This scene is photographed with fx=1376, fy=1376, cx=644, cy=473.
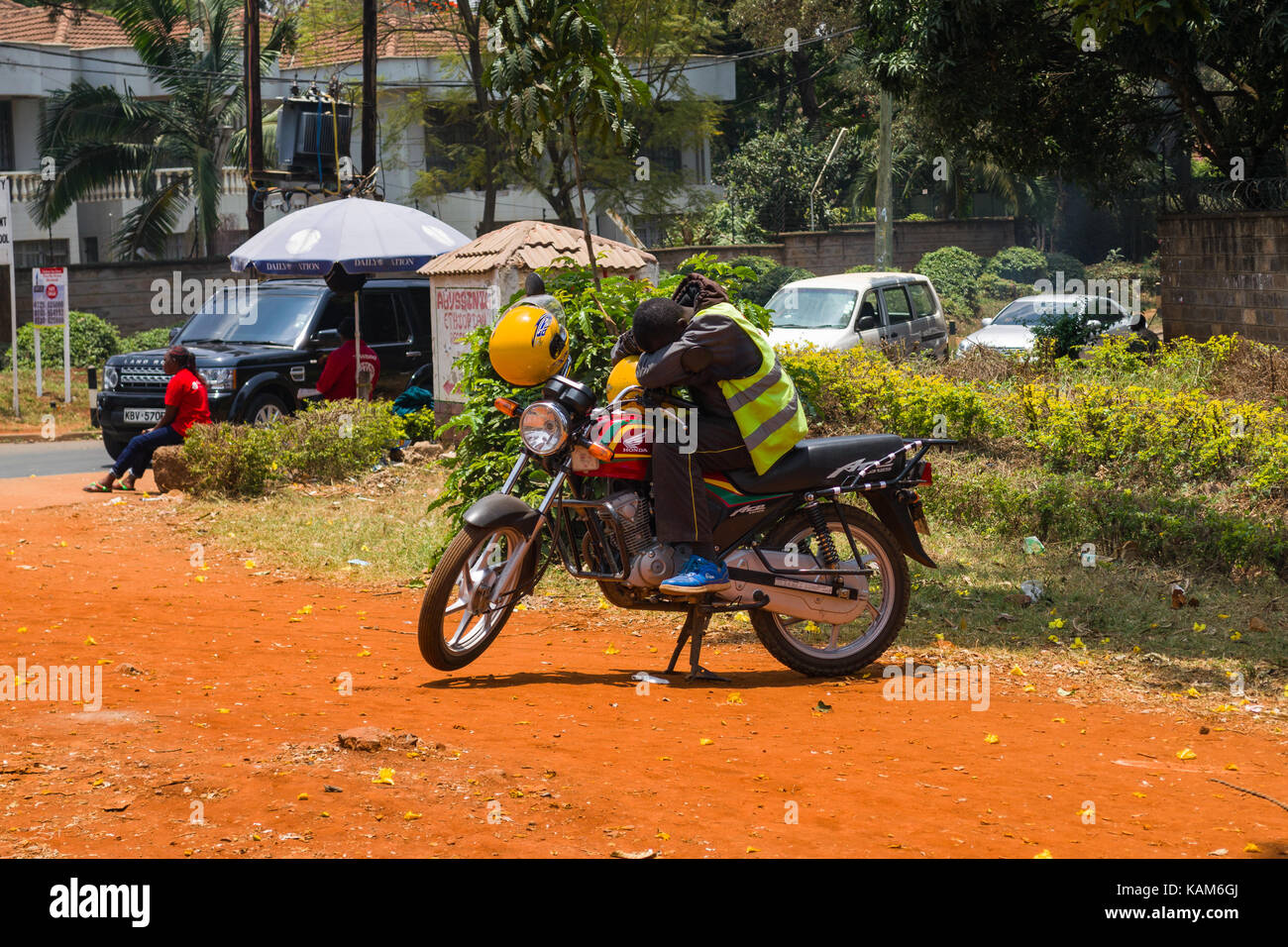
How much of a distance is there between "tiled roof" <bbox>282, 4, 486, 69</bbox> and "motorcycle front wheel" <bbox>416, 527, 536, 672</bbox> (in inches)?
1055

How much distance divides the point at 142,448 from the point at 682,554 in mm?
8872

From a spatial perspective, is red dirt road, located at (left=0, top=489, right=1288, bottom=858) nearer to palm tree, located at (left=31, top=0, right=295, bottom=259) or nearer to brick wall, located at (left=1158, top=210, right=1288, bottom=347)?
brick wall, located at (left=1158, top=210, right=1288, bottom=347)

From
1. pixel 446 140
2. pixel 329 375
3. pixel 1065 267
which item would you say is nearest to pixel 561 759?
pixel 329 375

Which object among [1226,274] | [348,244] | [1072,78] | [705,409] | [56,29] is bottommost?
[705,409]

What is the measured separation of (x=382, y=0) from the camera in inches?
1363

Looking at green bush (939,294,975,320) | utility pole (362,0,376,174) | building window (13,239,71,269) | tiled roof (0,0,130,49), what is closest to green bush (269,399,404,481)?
utility pole (362,0,376,174)

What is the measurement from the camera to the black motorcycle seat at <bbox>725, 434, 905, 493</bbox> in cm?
637

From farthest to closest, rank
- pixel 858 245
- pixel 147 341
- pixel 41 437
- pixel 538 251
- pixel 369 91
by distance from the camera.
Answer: pixel 858 245
pixel 147 341
pixel 369 91
pixel 41 437
pixel 538 251

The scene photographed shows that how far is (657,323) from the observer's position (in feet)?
20.3

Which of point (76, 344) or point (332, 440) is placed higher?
point (76, 344)

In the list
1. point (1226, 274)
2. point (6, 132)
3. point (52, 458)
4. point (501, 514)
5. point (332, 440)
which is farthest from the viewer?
point (6, 132)

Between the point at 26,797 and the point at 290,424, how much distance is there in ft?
29.9

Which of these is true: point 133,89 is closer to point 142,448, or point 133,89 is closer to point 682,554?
point 142,448

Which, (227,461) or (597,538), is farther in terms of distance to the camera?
(227,461)
